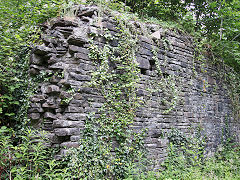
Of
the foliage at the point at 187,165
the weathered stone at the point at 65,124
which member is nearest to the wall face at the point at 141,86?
the weathered stone at the point at 65,124

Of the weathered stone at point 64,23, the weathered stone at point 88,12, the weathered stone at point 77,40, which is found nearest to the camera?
the weathered stone at point 77,40

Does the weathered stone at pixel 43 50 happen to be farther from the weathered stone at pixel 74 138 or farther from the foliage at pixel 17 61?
the weathered stone at pixel 74 138

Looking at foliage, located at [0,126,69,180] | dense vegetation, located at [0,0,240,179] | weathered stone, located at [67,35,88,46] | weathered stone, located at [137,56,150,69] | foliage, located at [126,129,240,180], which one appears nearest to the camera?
foliage, located at [0,126,69,180]

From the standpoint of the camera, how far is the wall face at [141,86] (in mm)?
3367

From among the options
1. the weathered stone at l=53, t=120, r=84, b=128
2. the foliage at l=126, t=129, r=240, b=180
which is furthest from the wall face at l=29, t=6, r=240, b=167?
the foliage at l=126, t=129, r=240, b=180

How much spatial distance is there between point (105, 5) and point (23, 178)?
3.53m

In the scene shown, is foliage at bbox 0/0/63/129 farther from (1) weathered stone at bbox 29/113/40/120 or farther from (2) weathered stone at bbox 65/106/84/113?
(2) weathered stone at bbox 65/106/84/113

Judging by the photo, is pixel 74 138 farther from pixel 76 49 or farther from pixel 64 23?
pixel 64 23

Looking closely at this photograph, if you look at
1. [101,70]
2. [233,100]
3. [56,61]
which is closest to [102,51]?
[101,70]

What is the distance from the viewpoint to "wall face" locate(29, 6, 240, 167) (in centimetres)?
337

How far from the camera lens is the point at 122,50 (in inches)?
158

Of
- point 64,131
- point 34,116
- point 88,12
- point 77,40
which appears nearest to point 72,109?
point 64,131

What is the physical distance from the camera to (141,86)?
4332 mm

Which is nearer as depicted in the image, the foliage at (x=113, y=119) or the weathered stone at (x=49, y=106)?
the foliage at (x=113, y=119)
